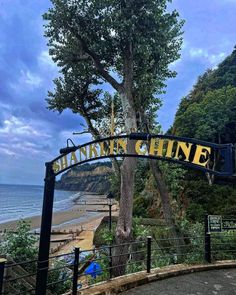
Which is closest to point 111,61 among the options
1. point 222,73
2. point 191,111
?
point 191,111

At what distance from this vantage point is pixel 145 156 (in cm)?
626

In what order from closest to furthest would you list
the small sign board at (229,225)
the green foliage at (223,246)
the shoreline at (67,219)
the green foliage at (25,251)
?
the green foliage at (25,251) → the small sign board at (229,225) → the green foliage at (223,246) → the shoreline at (67,219)

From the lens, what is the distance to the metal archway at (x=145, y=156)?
550cm

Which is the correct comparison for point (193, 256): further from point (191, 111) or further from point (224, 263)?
point (191, 111)

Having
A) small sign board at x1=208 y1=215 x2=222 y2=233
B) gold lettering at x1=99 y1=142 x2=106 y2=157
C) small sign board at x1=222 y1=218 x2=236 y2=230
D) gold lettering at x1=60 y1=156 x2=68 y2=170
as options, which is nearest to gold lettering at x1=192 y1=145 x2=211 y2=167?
gold lettering at x1=99 y1=142 x2=106 y2=157

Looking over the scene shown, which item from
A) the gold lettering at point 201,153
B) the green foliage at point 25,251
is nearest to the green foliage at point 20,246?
the green foliage at point 25,251

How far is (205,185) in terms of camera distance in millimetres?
32656

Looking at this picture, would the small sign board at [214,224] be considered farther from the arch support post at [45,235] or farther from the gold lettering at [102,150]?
the arch support post at [45,235]

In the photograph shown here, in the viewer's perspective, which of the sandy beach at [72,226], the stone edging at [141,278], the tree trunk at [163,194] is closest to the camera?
the stone edging at [141,278]

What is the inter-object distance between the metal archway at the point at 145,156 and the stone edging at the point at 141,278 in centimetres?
112

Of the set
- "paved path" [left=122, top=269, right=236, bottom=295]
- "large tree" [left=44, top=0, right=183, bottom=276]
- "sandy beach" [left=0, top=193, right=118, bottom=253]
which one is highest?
"large tree" [left=44, top=0, right=183, bottom=276]

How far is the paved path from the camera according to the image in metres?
6.64

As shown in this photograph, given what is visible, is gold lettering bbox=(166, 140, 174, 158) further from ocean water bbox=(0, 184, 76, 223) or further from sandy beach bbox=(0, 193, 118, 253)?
ocean water bbox=(0, 184, 76, 223)

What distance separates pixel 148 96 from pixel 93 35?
417cm
